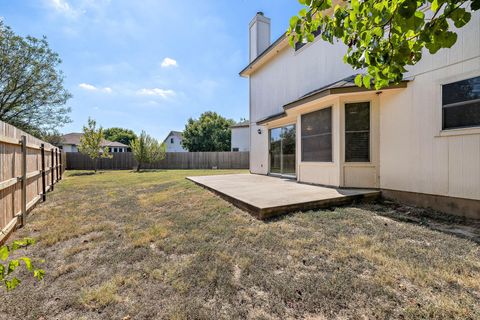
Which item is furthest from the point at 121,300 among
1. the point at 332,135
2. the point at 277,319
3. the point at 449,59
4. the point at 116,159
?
the point at 116,159

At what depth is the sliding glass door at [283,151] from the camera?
351 inches

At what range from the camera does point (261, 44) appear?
38.1 ft

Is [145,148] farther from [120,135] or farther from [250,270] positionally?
[120,135]

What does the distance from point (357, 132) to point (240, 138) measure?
2204cm

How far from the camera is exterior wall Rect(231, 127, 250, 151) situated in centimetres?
2748

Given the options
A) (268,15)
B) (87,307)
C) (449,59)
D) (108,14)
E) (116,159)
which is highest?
(268,15)

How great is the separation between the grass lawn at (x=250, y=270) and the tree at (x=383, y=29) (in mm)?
1924

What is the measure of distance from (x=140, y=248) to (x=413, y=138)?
5.93 meters

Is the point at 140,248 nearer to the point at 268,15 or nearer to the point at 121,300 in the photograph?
the point at 121,300

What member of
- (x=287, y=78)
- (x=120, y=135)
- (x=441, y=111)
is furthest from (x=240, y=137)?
(x=120, y=135)

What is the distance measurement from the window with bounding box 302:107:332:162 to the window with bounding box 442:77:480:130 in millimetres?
2476

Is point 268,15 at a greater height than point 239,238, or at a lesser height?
greater

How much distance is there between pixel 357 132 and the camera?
616 centimetres

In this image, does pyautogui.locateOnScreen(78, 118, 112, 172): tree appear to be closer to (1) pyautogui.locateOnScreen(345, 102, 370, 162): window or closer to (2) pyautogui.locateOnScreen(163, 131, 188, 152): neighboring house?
(1) pyautogui.locateOnScreen(345, 102, 370, 162): window
